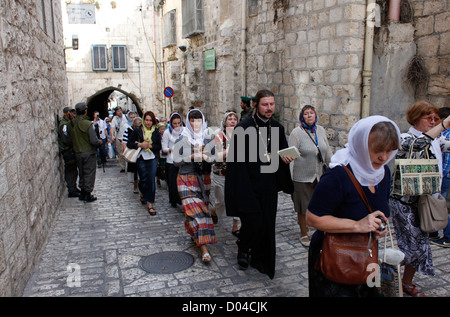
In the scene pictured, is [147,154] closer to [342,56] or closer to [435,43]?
[342,56]

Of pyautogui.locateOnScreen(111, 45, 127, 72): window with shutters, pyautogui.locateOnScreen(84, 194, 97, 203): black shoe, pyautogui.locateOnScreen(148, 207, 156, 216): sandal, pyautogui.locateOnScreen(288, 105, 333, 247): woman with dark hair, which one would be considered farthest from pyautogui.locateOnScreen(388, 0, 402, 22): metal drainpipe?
pyautogui.locateOnScreen(111, 45, 127, 72): window with shutters

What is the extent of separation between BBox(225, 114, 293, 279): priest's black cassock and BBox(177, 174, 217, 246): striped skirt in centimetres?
59

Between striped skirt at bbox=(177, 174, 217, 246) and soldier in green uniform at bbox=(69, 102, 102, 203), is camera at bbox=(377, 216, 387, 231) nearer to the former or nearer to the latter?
striped skirt at bbox=(177, 174, 217, 246)

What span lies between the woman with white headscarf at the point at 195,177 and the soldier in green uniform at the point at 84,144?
2965 millimetres

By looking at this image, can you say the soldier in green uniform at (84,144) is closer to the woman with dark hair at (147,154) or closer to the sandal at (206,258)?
the woman with dark hair at (147,154)

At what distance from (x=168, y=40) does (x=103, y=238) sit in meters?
14.7

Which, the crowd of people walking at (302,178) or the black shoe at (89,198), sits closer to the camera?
the crowd of people walking at (302,178)

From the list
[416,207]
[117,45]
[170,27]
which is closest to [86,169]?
[416,207]

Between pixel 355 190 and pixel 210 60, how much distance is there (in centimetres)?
1115

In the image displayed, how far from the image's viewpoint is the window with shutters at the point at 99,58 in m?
19.6

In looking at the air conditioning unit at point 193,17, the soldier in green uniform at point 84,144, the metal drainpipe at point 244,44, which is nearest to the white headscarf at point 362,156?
the soldier in green uniform at point 84,144

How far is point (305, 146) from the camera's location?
486 centimetres
